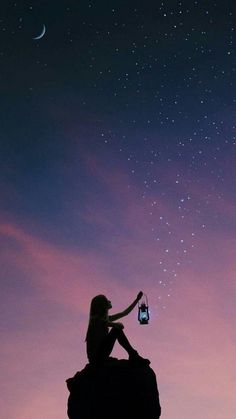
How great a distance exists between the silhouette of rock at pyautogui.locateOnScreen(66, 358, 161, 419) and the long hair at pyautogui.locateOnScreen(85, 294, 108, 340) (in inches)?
37.9

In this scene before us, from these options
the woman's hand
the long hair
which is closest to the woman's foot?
the long hair

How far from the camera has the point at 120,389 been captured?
8.82 m

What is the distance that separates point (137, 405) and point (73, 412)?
1.29m

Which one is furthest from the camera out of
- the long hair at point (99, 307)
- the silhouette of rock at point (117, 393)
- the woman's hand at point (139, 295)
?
the woman's hand at point (139, 295)

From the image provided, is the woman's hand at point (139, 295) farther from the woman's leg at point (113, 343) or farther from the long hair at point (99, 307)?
the woman's leg at point (113, 343)

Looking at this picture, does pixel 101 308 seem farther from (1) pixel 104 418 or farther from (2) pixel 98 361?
(1) pixel 104 418

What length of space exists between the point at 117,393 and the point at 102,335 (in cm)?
113

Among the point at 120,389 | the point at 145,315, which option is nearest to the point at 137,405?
the point at 120,389

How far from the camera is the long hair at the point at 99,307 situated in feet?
29.0

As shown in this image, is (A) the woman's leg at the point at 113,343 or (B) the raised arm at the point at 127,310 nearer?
(A) the woman's leg at the point at 113,343

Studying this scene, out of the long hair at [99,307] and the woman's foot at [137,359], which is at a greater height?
the long hair at [99,307]

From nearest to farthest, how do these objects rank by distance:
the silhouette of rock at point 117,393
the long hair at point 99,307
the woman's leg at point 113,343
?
the woman's leg at point 113,343 < the silhouette of rock at point 117,393 < the long hair at point 99,307

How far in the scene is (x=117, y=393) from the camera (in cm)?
881

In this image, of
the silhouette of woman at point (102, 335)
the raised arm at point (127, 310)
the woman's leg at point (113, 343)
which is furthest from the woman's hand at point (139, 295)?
the woman's leg at point (113, 343)
